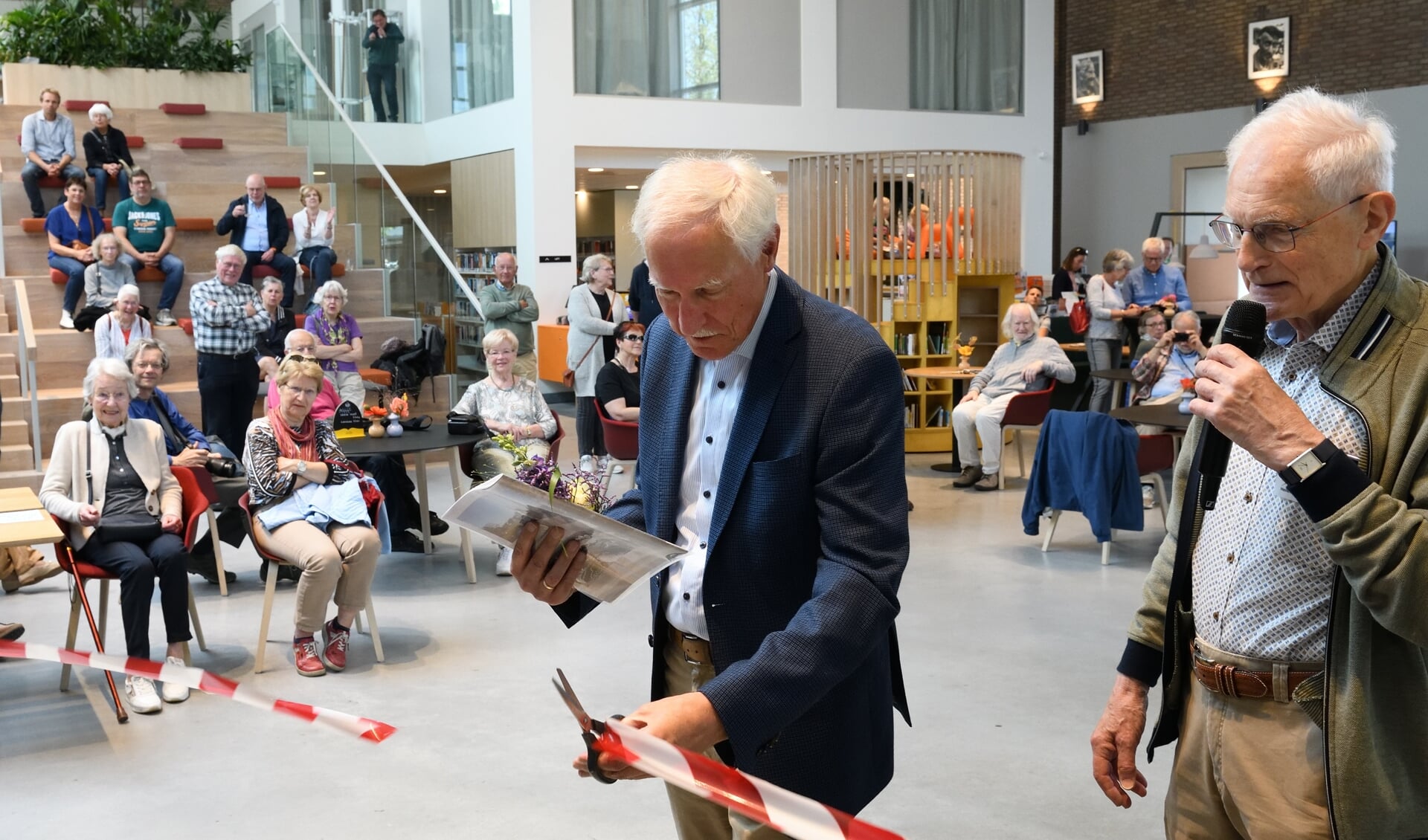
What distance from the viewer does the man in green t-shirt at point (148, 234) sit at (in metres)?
11.9

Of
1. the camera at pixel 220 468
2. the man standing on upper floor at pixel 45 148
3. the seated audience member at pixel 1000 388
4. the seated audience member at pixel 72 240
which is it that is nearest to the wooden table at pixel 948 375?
the seated audience member at pixel 1000 388

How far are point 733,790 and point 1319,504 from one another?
2.55 ft

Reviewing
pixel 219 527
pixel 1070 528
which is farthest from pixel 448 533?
pixel 1070 528

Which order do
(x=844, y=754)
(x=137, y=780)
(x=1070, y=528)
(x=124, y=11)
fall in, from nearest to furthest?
(x=844, y=754) → (x=137, y=780) → (x=1070, y=528) → (x=124, y=11)

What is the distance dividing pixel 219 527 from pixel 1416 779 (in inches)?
237

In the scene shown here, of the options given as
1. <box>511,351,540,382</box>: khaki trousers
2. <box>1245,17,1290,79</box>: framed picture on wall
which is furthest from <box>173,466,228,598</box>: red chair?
<box>1245,17,1290,79</box>: framed picture on wall

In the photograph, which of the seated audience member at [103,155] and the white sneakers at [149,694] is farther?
the seated audience member at [103,155]

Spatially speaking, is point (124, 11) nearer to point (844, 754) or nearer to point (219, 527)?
point (219, 527)

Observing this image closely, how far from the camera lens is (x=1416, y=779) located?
5.72 feet

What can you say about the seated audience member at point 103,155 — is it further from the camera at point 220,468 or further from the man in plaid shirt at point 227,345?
the camera at point 220,468

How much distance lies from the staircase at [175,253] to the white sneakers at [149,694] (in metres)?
4.78

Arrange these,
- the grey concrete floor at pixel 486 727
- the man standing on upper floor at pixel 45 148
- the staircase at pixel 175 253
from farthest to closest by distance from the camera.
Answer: the man standing on upper floor at pixel 45 148 → the staircase at pixel 175 253 → the grey concrete floor at pixel 486 727

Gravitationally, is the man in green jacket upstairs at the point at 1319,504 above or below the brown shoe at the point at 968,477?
above

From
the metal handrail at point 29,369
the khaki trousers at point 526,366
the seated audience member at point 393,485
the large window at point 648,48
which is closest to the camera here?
the seated audience member at point 393,485
